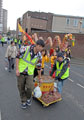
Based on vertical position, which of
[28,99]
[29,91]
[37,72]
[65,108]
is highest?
[37,72]

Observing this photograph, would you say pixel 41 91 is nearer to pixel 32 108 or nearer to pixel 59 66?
pixel 32 108

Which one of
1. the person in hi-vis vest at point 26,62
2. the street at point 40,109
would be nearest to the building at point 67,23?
the street at point 40,109

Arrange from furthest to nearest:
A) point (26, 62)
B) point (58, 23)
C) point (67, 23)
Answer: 1. point (67, 23)
2. point (58, 23)
3. point (26, 62)

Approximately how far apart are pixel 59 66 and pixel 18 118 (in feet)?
6.21

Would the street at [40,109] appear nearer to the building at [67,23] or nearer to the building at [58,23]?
the building at [58,23]

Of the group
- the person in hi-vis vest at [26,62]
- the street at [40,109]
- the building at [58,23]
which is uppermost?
the building at [58,23]

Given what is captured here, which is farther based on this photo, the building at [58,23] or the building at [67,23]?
the building at [58,23]

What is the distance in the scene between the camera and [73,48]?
54.9 ft

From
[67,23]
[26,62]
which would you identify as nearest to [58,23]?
[67,23]

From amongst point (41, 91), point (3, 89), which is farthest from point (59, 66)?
point (3, 89)

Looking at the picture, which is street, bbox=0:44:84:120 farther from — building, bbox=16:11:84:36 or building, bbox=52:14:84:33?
building, bbox=52:14:84:33

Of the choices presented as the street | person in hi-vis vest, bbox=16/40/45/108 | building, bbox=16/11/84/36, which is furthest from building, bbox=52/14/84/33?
person in hi-vis vest, bbox=16/40/45/108

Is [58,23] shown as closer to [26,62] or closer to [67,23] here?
[67,23]

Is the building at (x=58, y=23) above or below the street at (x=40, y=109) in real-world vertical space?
above
